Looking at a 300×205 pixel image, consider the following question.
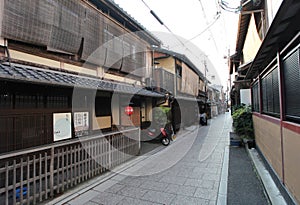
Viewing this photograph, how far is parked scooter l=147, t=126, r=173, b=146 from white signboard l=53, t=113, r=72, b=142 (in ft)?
17.8

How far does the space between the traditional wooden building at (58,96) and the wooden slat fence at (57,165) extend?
2 cm

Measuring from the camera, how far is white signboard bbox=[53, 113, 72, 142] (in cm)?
561

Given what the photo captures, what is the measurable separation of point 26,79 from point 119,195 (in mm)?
3387

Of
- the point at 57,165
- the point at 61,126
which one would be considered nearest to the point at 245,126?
the point at 61,126

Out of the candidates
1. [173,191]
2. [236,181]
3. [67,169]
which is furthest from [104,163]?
[236,181]

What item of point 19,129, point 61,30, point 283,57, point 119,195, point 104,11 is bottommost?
point 119,195

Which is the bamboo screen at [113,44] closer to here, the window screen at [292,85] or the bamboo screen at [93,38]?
the bamboo screen at [93,38]

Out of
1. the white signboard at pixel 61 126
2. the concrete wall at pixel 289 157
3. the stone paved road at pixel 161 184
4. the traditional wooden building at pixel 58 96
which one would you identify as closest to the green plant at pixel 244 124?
the stone paved road at pixel 161 184

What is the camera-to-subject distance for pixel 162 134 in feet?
32.9

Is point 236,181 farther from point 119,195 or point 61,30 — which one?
point 61,30

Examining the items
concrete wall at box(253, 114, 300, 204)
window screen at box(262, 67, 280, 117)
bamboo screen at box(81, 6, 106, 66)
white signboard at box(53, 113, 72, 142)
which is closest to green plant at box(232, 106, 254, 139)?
window screen at box(262, 67, 280, 117)

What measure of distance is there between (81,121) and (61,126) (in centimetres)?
83

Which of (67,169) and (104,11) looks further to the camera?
(104,11)

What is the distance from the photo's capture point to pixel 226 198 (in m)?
3.88
